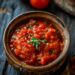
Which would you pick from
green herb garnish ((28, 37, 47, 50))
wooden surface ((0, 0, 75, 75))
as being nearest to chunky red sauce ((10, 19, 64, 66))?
green herb garnish ((28, 37, 47, 50))

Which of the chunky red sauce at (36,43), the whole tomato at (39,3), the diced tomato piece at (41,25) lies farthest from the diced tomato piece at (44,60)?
the whole tomato at (39,3)

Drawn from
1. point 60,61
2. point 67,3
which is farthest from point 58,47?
point 67,3

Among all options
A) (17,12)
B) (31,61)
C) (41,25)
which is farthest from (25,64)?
(17,12)

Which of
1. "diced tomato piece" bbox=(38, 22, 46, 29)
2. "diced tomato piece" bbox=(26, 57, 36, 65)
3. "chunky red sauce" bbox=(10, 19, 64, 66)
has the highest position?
"diced tomato piece" bbox=(38, 22, 46, 29)

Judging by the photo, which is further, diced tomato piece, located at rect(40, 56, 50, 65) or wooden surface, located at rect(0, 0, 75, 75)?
wooden surface, located at rect(0, 0, 75, 75)

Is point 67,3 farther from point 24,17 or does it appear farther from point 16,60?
point 16,60

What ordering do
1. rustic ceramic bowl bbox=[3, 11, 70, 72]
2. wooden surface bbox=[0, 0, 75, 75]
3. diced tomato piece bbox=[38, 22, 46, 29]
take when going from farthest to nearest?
wooden surface bbox=[0, 0, 75, 75] < diced tomato piece bbox=[38, 22, 46, 29] < rustic ceramic bowl bbox=[3, 11, 70, 72]

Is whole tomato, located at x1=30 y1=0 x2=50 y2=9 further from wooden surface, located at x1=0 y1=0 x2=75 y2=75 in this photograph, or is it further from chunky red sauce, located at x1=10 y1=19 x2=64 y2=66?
chunky red sauce, located at x1=10 y1=19 x2=64 y2=66

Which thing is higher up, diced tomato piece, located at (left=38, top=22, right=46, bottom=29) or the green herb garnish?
diced tomato piece, located at (left=38, top=22, right=46, bottom=29)
